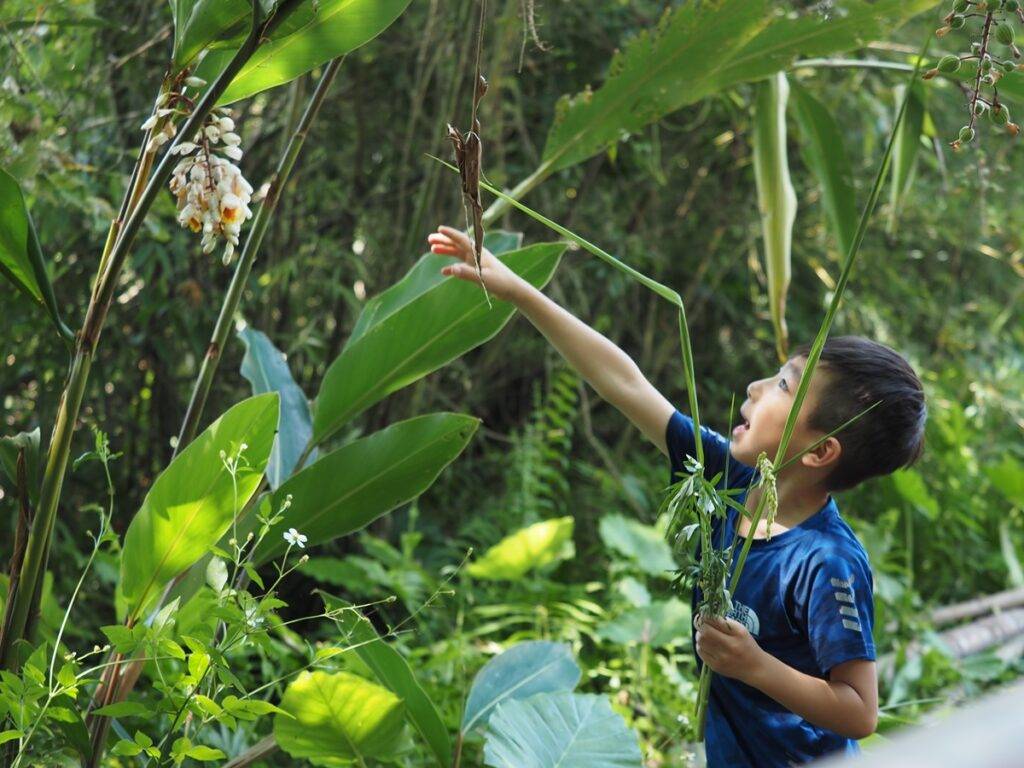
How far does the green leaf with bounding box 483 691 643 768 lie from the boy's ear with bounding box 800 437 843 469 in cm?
43

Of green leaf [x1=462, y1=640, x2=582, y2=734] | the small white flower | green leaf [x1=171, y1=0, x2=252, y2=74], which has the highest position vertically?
green leaf [x1=171, y1=0, x2=252, y2=74]

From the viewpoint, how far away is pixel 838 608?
49.0 inches

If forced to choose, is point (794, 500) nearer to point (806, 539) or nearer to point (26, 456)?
point (806, 539)

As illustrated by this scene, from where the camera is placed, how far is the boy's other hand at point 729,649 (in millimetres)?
1167

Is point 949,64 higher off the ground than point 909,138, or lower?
higher

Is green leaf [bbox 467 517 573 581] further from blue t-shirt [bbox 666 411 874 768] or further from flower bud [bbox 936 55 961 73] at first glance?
flower bud [bbox 936 55 961 73]

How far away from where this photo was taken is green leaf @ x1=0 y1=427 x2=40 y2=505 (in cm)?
118

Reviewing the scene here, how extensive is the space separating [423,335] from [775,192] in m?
0.64

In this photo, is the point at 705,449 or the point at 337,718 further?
the point at 705,449

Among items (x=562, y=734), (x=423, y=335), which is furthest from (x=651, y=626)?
(x=423, y=335)

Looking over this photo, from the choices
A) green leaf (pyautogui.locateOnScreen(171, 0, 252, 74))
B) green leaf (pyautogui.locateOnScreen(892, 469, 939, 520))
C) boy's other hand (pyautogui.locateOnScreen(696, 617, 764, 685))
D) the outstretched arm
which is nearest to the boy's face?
the outstretched arm

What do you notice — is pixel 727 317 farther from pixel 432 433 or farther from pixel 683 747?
pixel 432 433

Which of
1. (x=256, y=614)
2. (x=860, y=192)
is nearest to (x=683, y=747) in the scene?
(x=256, y=614)

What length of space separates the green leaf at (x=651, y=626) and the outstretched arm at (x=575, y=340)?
0.99m
